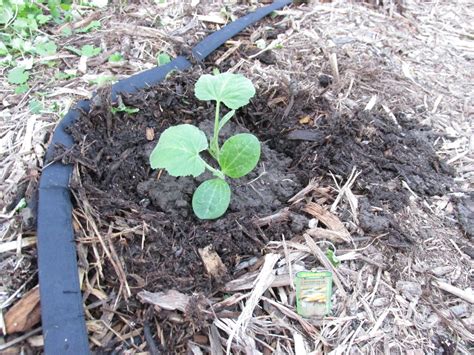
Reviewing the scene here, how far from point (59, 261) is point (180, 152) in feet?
1.43

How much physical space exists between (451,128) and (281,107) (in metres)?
0.72

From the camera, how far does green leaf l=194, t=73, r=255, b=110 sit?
1414 millimetres

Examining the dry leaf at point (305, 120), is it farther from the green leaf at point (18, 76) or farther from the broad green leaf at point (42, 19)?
the broad green leaf at point (42, 19)

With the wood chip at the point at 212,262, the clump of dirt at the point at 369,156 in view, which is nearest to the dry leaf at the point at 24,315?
the wood chip at the point at 212,262

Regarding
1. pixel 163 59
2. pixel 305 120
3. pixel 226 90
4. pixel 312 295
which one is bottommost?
pixel 312 295

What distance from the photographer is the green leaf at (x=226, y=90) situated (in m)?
1.41

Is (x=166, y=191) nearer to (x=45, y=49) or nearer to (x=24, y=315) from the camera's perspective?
(x=24, y=315)

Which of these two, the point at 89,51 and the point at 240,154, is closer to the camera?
the point at 240,154

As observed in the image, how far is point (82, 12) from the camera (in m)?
2.12

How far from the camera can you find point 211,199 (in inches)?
52.3

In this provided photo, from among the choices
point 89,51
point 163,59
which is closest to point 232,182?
point 163,59

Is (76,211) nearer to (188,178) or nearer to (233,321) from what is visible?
(188,178)

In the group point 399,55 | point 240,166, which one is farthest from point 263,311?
point 399,55

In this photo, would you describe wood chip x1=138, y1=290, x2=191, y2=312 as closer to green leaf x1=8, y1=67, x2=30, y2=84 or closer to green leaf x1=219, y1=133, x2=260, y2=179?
green leaf x1=219, y1=133, x2=260, y2=179
